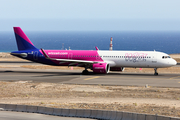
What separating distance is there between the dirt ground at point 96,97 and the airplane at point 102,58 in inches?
438

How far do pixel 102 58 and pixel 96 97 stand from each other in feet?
65.7

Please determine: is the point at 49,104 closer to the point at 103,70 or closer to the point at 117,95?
the point at 117,95

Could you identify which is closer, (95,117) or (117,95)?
(95,117)

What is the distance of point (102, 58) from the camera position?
47.5 m

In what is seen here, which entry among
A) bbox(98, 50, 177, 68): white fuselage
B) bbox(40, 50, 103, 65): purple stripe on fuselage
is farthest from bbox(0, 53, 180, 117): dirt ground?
bbox(40, 50, 103, 65): purple stripe on fuselage

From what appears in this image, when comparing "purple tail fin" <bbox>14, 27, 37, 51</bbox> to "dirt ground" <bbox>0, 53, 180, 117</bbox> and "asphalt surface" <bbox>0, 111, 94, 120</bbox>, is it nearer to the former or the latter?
"dirt ground" <bbox>0, 53, 180, 117</bbox>

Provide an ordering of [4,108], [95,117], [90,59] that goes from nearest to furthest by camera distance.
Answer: [95,117]
[4,108]
[90,59]

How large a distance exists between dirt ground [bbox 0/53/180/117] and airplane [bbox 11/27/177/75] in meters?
11.1

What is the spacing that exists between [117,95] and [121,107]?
6352mm

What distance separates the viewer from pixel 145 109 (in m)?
21.8

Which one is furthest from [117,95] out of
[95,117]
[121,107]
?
[95,117]

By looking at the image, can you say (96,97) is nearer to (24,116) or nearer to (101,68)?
(24,116)

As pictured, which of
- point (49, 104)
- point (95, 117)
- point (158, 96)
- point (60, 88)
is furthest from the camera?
point (60, 88)

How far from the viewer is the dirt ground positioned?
74.7 ft
